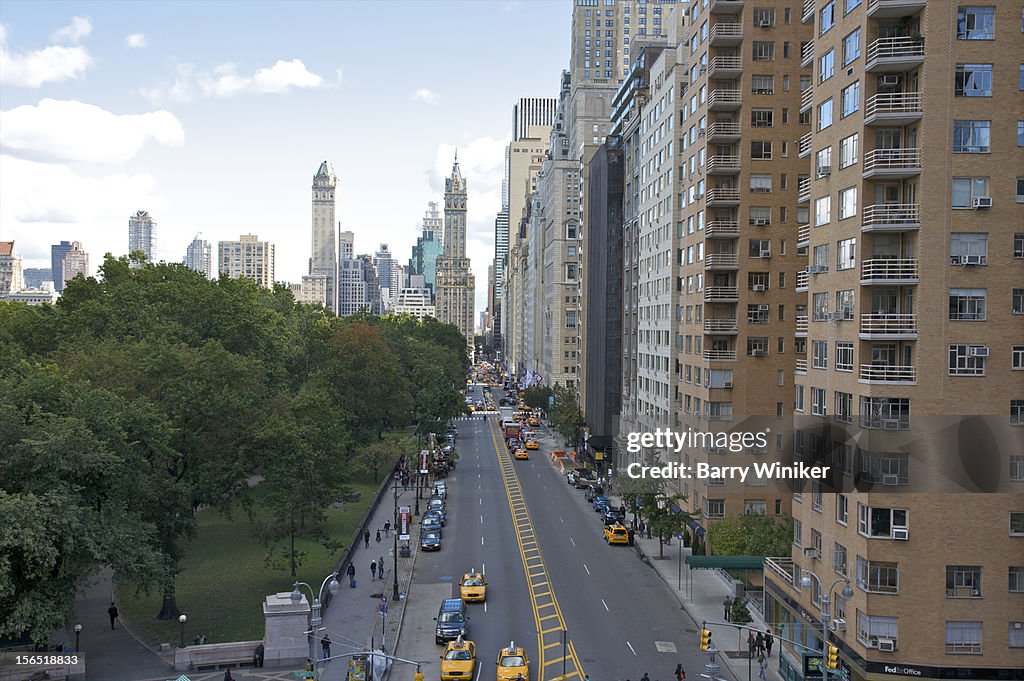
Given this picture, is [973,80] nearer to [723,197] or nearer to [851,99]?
[851,99]

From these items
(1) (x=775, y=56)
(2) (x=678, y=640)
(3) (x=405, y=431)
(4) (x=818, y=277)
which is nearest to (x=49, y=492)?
(2) (x=678, y=640)

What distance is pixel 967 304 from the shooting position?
34.1m

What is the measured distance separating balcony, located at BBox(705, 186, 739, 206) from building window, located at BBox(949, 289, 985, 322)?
28717mm

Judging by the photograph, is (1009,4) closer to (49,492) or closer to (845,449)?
(845,449)

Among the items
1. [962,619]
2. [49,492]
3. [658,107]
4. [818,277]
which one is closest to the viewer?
[962,619]

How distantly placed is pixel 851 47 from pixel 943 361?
44.6ft

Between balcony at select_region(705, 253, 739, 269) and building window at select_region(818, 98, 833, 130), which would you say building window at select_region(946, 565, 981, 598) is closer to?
building window at select_region(818, 98, 833, 130)

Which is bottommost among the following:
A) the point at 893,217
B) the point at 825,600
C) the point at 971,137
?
the point at 825,600

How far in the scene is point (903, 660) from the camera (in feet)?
111

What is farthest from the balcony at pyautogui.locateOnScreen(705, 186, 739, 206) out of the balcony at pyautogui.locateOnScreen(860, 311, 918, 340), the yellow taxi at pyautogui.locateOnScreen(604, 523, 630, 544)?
the balcony at pyautogui.locateOnScreen(860, 311, 918, 340)

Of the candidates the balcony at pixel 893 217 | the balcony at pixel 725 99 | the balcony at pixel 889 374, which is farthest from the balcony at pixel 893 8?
the balcony at pixel 725 99

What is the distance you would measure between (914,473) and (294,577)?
118ft

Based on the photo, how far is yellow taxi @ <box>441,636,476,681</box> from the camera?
38.2 metres

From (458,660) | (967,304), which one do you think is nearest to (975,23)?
(967,304)
